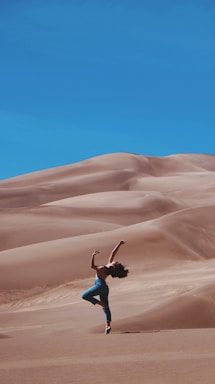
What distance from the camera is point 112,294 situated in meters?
20.5

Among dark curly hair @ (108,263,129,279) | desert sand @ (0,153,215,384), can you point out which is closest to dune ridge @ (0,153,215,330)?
desert sand @ (0,153,215,384)

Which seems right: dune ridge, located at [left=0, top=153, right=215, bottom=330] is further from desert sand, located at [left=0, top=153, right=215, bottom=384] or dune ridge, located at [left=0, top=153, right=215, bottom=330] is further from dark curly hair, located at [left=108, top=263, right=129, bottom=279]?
dark curly hair, located at [left=108, top=263, right=129, bottom=279]

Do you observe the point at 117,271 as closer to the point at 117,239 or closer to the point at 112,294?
the point at 112,294

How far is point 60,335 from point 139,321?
1.58m

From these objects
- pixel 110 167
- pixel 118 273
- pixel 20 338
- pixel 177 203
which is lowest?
pixel 20 338

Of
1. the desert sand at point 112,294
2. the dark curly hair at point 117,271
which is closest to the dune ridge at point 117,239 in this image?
the desert sand at point 112,294

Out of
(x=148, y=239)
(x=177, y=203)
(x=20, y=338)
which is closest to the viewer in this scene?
(x=20, y=338)

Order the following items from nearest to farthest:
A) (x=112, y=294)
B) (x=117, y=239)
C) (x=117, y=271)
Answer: (x=117, y=271), (x=112, y=294), (x=117, y=239)

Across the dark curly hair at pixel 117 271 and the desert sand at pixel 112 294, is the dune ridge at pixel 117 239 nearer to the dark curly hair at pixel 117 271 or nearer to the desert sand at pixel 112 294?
the desert sand at pixel 112 294

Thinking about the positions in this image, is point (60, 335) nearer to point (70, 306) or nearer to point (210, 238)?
point (70, 306)

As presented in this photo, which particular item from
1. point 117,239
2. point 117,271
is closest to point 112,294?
point 117,239

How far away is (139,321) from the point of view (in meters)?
11.4

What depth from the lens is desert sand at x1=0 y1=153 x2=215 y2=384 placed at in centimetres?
710

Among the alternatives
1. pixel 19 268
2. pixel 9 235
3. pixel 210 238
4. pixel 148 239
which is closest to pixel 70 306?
pixel 19 268
